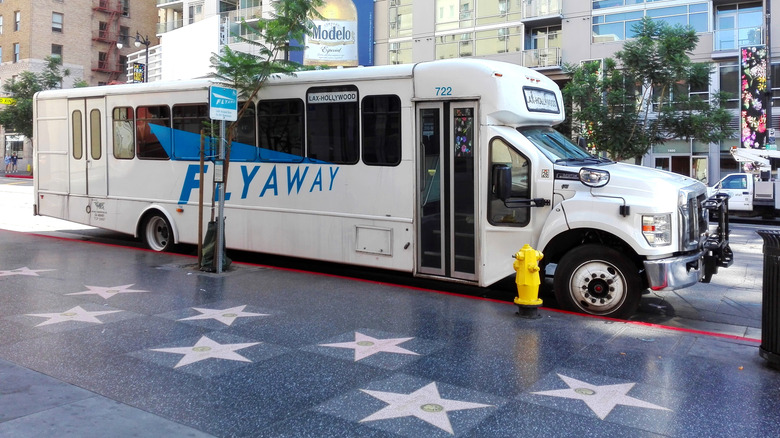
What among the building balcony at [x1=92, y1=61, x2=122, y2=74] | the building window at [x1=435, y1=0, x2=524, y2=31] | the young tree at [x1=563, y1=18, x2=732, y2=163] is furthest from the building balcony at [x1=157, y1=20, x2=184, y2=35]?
the young tree at [x1=563, y1=18, x2=732, y2=163]

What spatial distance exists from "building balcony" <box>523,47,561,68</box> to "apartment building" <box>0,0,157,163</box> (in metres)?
38.3

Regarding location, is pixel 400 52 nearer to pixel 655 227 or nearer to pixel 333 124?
pixel 333 124

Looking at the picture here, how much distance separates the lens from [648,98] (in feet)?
66.7

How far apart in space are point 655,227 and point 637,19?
28.0 metres

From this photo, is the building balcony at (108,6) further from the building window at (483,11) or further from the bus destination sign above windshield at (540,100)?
the bus destination sign above windshield at (540,100)

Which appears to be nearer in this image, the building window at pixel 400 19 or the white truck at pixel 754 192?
the white truck at pixel 754 192

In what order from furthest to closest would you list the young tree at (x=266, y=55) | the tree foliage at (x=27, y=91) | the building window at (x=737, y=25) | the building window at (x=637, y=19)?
the tree foliage at (x=27, y=91) → the building window at (x=637, y=19) → the building window at (x=737, y=25) → the young tree at (x=266, y=55)

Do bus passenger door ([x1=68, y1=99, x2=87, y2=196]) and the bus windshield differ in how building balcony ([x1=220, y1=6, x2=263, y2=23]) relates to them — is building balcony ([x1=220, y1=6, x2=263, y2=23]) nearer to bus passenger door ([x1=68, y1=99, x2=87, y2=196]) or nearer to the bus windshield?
bus passenger door ([x1=68, y1=99, x2=87, y2=196])

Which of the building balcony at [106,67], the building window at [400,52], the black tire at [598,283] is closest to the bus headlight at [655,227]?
the black tire at [598,283]

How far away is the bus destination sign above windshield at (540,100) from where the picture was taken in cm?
879

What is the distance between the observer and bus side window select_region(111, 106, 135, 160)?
12.4m

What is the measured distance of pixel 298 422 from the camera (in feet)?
14.9

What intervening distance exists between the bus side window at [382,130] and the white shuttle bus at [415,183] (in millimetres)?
20

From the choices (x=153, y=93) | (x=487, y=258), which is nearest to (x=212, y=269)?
(x=153, y=93)
